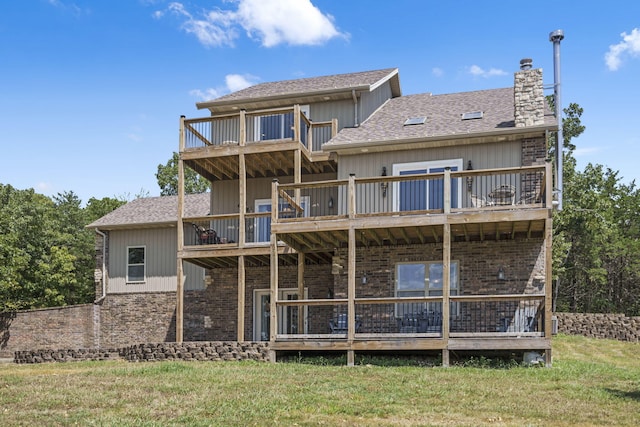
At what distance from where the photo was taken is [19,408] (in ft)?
39.1

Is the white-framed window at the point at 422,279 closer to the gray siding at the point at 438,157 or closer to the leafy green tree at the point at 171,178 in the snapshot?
the gray siding at the point at 438,157

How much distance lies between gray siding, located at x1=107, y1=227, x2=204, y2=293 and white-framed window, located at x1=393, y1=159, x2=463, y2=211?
1019 cm

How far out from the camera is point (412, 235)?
19422 millimetres

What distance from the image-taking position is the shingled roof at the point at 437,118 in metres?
20.1

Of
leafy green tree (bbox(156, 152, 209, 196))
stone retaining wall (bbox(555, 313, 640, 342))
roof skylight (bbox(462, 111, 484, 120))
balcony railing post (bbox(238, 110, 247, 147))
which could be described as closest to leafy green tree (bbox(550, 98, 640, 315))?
stone retaining wall (bbox(555, 313, 640, 342))

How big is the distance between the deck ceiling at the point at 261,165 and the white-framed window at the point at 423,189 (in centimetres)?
342

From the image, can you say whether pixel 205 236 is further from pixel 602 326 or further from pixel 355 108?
pixel 602 326

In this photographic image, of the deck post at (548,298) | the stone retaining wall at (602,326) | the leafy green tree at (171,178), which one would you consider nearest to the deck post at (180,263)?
the deck post at (548,298)

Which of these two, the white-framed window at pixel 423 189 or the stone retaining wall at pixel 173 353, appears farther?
the white-framed window at pixel 423 189

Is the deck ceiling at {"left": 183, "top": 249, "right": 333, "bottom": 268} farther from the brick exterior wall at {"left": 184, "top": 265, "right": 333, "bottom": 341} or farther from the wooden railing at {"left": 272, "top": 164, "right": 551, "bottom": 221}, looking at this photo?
the wooden railing at {"left": 272, "top": 164, "right": 551, "bottom": 221}

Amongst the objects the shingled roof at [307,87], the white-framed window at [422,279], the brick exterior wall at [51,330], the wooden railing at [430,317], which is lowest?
the brick exterior wall at [51,330]

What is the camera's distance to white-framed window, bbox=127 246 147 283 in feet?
90.3

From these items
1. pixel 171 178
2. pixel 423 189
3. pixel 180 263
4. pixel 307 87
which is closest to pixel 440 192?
pixel 423 189

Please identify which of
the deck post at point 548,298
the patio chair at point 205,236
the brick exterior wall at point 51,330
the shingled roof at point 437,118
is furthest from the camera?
the brick exterior wall at point 51,330
